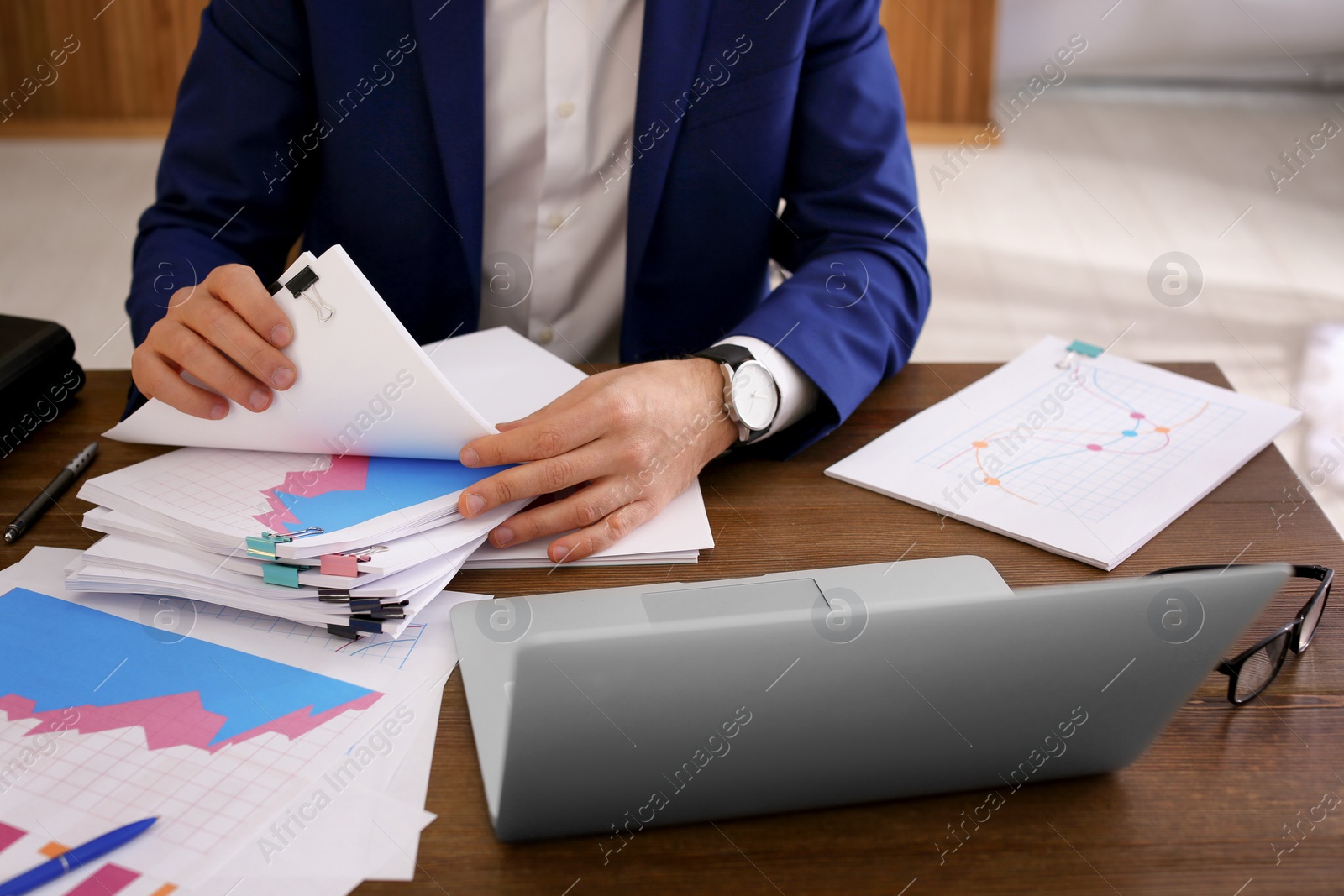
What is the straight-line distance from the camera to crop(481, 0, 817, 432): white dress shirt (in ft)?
4.37

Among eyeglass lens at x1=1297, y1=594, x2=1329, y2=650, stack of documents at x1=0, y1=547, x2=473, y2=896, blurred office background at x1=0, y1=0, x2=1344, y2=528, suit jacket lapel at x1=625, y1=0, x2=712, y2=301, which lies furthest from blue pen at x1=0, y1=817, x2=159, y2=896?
blurred office background at x1=0, y1=0, x2=1344, y2=528

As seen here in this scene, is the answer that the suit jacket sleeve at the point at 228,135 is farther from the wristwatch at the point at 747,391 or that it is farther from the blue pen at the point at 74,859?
the blue pen at the point at 74,859

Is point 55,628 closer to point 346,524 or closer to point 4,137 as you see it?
point 346,524

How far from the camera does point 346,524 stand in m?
0.84

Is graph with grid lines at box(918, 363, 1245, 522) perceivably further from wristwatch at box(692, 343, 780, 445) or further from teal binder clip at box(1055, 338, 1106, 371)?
wristwatch at box(692, 343, 780, 445)

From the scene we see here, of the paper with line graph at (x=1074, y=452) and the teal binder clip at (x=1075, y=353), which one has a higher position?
the teal binder clip at (x=1075, y=353)

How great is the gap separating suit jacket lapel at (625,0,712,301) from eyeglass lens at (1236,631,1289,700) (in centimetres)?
85

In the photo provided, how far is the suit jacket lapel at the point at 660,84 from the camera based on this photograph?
49.5 inches

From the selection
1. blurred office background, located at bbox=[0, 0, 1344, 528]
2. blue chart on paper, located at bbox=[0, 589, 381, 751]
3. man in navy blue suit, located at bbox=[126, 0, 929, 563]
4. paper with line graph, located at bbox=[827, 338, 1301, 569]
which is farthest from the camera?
blurred office background, located at bbox=[0, 0, 1344, 528]

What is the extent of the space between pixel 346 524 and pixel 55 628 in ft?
0.76

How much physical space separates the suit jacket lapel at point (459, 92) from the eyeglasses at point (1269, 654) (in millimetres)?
958

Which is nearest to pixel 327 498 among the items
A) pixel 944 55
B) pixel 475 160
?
pixel 475 160

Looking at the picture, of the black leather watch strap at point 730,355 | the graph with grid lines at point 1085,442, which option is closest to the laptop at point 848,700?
the graph with grid lines at point 1085,442

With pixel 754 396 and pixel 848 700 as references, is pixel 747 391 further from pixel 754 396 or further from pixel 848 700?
pixel 848 700
